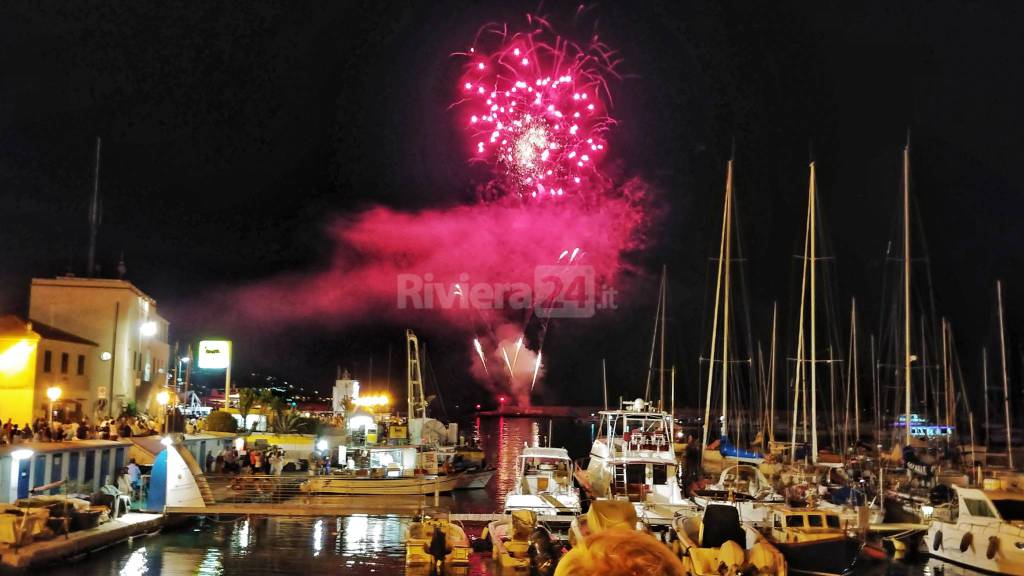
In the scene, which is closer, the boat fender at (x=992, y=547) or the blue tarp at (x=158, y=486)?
the boat fender at (x=992, y=547)

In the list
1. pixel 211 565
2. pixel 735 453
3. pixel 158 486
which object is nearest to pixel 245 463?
pixel 158 486

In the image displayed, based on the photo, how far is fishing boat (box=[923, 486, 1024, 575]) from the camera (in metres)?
25.0

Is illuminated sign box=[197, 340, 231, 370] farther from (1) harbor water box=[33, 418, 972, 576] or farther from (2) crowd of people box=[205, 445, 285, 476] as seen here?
(1) harbor water box=[33, 418, 972, 576]

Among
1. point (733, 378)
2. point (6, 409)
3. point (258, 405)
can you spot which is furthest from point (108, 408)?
point (733, 378)

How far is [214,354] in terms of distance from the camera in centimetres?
6781

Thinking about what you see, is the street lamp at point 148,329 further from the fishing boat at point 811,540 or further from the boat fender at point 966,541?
the boat fender at point 966,541

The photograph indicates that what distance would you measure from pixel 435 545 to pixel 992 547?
15.5m

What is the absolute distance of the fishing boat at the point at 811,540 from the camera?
2244 cm

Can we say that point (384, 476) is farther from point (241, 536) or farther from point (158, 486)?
point (158, 486)

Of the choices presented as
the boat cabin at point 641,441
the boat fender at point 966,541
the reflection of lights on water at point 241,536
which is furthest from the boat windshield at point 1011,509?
the reflection of lights on water at point 241,536

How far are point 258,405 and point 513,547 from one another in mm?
44864

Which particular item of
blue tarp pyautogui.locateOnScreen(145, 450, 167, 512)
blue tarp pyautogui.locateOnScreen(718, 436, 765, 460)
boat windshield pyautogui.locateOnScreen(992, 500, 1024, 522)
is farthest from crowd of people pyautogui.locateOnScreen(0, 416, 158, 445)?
blue tarp pyautogui.locateOnScreen(718, 436, 765, 460)

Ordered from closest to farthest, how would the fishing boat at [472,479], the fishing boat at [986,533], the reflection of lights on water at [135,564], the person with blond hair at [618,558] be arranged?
the person with blond hair at [618,558] → the reflection of lights on water at [135,564] → the fishing boat at [986,533] → the fishing boat at [472,479]

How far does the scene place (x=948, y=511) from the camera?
30609mm
